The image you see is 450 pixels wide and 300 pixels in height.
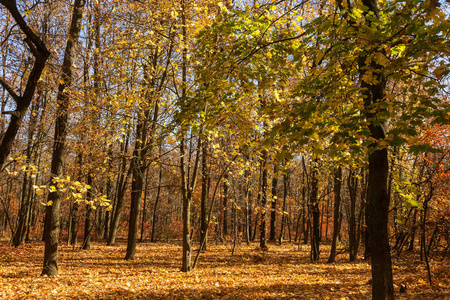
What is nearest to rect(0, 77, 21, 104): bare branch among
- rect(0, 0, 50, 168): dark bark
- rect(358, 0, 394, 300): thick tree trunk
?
rect(0, 0, 50, 168): dark bark

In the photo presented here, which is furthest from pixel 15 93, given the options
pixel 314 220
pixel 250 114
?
pixel 314 220

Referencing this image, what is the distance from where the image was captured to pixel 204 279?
7.85 meters

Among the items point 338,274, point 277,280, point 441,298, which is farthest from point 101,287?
point 441,298

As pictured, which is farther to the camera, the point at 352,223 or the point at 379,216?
the point at 352,223

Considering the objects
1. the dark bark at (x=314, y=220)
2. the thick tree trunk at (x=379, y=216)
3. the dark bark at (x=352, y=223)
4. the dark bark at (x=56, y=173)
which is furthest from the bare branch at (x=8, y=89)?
the dark bark at (x=352, y=223)

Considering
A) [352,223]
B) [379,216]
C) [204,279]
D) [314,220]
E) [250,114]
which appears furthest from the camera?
[314,220]

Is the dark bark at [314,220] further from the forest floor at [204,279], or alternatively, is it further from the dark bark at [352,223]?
the dark bark at [352,223]

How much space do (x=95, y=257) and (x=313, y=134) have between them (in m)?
10.9

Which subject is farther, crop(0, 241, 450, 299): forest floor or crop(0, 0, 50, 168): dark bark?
crop(0, 241, 450, 299): forest floor

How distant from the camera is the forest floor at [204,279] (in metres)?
6.19

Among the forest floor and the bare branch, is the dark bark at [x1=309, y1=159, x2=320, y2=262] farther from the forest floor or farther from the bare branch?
the bare branch

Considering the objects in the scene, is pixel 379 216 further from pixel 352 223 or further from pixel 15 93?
pixel 352 223

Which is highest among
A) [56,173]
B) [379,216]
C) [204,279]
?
[56,173]

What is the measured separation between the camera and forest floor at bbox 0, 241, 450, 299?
6.19m
